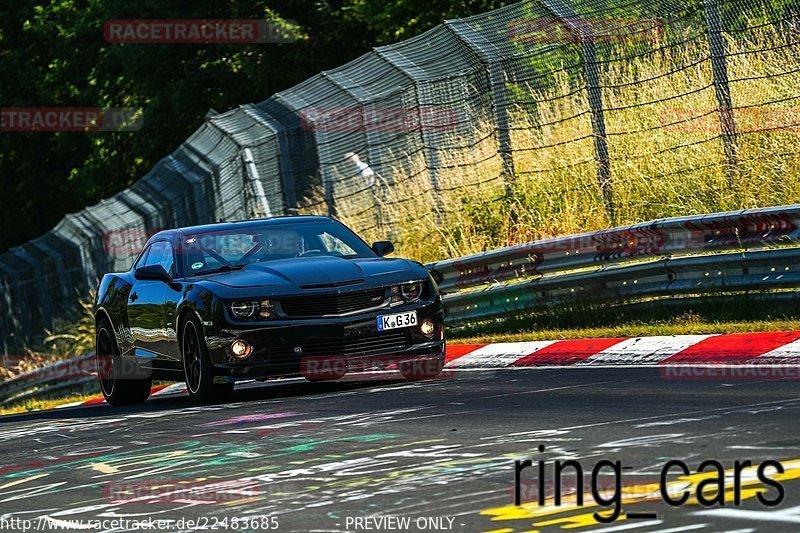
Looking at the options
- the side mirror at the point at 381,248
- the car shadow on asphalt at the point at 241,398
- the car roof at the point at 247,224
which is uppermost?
the car roof at the point at 247,224

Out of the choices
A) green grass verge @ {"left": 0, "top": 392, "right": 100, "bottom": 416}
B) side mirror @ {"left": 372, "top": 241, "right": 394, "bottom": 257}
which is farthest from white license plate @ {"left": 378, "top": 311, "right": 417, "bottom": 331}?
green grass verge @ {"left": 0, "top": 392, "right": 100, "bottom": 416}

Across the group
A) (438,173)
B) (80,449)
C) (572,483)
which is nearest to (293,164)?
(438,173)

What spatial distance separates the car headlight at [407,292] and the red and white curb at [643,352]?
105cm

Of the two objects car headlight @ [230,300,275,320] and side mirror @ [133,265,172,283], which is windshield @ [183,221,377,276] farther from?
car headlight @ [230,300,275,320]

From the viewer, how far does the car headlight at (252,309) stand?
11.4 meters

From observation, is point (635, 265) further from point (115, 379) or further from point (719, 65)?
point (115, 379)

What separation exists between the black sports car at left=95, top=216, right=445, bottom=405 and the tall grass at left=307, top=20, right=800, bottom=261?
3.58 meters

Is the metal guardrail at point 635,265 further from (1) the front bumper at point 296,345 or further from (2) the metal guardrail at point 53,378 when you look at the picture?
(2) the metal guardrail at point 53,378

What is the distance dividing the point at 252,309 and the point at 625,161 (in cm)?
574

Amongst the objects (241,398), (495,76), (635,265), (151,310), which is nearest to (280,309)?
(241,398)

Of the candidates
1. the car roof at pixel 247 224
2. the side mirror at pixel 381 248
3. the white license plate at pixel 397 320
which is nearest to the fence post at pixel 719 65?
the side mirror at pixel 381 248

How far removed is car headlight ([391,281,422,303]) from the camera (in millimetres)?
11750

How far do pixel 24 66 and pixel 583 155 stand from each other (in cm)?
3715

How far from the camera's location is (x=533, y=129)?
17.9 meters
